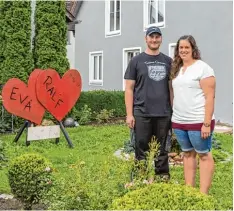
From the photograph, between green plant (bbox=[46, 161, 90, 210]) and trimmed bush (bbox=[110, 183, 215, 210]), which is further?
green plant (bbox=[46, 161, 90, 210])

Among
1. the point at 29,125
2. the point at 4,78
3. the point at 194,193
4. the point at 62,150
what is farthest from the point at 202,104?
the point at 4,78

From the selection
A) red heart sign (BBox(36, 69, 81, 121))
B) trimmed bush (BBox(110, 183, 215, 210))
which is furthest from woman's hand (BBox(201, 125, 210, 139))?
red heart sign (BBox(36, 69, 81, 121))

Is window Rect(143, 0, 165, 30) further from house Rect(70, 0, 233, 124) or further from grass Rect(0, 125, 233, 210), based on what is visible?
grass Rect(0, 125, 233, 210)

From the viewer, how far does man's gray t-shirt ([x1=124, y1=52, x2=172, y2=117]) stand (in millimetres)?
5105

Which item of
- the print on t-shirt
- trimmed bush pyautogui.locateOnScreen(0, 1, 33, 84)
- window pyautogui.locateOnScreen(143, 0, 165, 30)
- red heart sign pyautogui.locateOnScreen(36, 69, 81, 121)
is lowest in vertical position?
red heart sign pyautogui.locateOnScreen(36, 69, 81, 121)

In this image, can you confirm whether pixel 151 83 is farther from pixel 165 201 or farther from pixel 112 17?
pixel 112 17

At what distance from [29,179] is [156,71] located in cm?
184

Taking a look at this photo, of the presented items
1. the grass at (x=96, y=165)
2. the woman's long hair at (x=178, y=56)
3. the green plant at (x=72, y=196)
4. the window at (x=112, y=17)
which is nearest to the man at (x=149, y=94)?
the woman's long hair at (x=178, y=56)

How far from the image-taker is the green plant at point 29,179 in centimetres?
463

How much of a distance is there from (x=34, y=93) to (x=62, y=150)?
49.8 inches

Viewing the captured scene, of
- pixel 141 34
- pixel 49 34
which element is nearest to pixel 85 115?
pixel 49 34

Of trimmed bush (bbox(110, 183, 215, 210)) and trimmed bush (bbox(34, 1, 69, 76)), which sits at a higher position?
trimmed bush (bbox(34, 1, 69, 76))

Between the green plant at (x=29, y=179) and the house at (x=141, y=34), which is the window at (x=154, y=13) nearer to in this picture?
the house at (x=141, y=34)

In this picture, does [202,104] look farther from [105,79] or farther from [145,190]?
[105,79]
